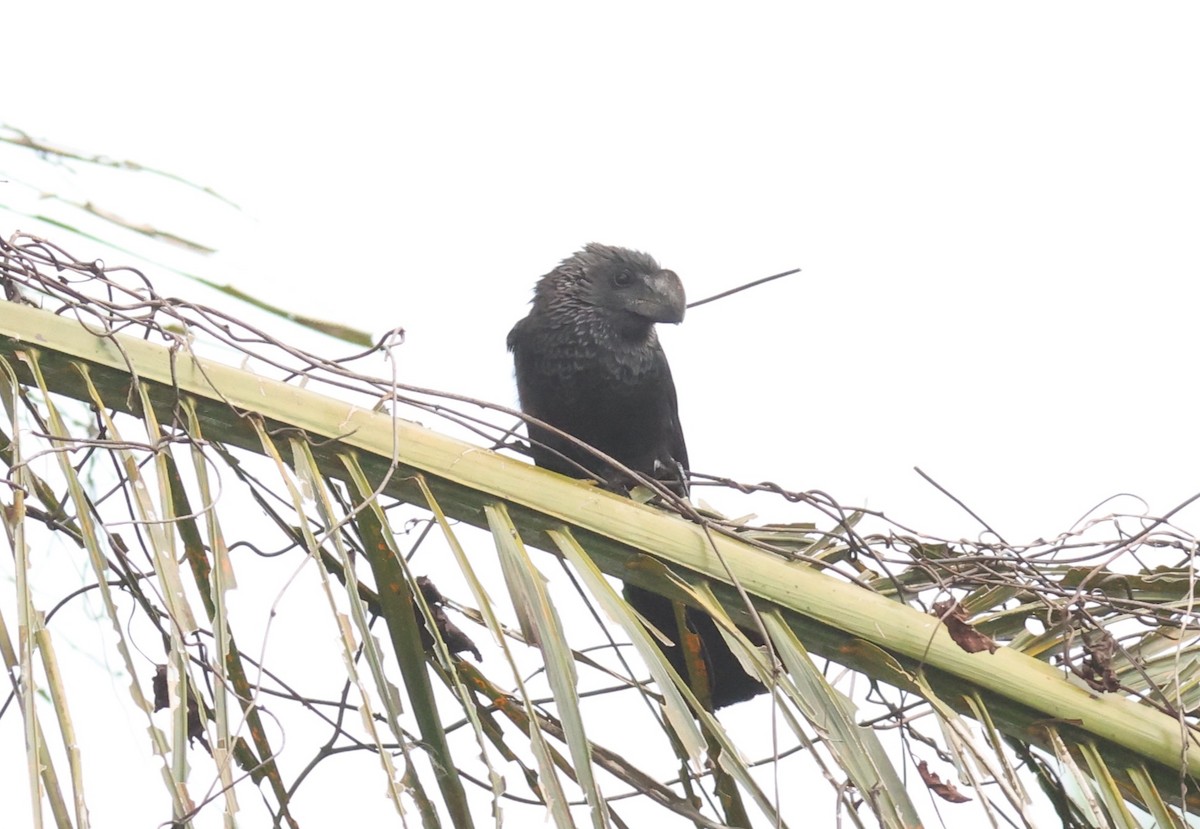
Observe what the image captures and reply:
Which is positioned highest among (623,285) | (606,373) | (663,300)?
(623,285)

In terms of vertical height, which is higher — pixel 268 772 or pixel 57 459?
pixel 57 459

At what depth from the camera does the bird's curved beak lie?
3.30 metres

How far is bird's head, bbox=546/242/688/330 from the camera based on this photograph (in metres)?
3.34

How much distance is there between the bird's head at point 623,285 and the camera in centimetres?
334

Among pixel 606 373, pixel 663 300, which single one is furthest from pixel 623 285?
pixel 606 373

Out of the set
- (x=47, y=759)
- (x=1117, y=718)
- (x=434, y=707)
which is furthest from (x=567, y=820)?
(x=1117, y=718)

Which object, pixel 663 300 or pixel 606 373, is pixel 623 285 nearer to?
pixel 663 300

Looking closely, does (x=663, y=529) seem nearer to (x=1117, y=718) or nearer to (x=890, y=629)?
(x=890, y=629)

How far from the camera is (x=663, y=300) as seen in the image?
3330 mm

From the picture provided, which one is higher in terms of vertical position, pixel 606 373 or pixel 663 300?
pixel 663 300

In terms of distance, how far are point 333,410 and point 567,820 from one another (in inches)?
29.9

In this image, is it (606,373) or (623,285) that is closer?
(606,373)

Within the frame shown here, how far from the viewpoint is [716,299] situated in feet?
8.63

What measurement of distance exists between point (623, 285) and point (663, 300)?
25 centimetres
